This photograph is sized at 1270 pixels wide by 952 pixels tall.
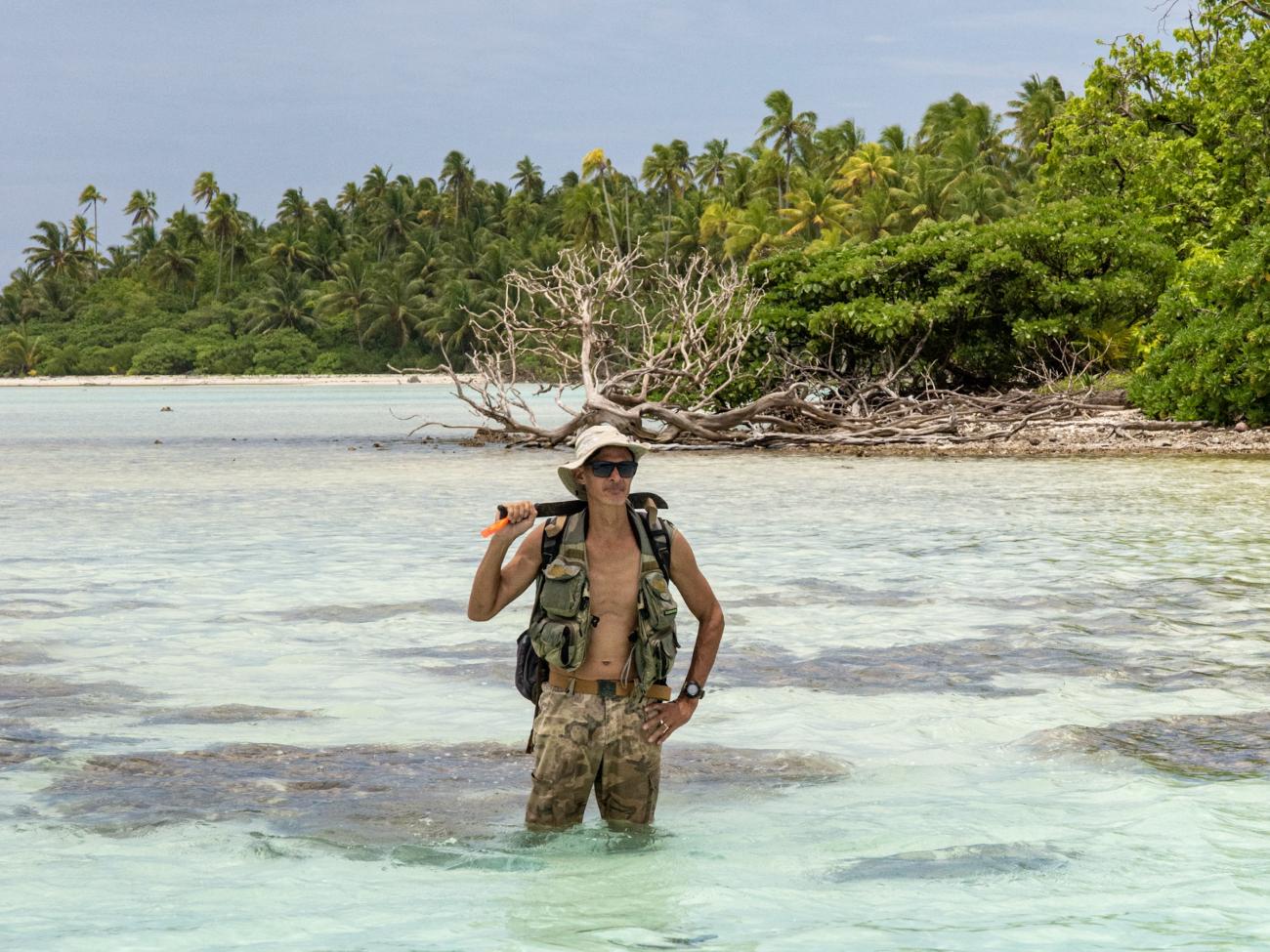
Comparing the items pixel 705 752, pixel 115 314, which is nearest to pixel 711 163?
pixel 115 314

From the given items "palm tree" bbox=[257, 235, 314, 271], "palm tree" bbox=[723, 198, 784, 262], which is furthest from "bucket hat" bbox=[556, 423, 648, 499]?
"palm tree" bbox=[257, 235, 314, 271]

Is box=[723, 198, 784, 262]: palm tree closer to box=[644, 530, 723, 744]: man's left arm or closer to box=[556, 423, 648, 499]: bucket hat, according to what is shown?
box=[644, 530, 723, 744]: man's left arm

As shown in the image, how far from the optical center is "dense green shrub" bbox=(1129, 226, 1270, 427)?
77.8 feet

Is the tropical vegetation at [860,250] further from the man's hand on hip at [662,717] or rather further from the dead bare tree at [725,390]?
the man's hand on hip at [662,717]

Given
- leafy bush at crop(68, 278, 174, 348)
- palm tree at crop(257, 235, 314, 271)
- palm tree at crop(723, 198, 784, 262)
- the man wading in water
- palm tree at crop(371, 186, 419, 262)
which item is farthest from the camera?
leafy bush at crop(68, 278, 174, 348)

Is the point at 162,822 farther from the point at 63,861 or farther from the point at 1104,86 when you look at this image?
the point at 1104,86

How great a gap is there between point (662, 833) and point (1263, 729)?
3.07m

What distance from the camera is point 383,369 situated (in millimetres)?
94875

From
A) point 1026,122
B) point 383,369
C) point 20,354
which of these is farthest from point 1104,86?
point 20,354

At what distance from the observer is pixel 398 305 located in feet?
292

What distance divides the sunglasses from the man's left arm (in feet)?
0.98

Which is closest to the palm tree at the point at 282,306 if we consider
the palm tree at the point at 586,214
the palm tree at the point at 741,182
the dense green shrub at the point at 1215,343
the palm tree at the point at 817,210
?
the palm tree at the point at 586,214

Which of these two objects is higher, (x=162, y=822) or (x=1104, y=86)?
(x=1104, y=86)

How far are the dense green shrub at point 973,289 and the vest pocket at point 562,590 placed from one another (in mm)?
23696
